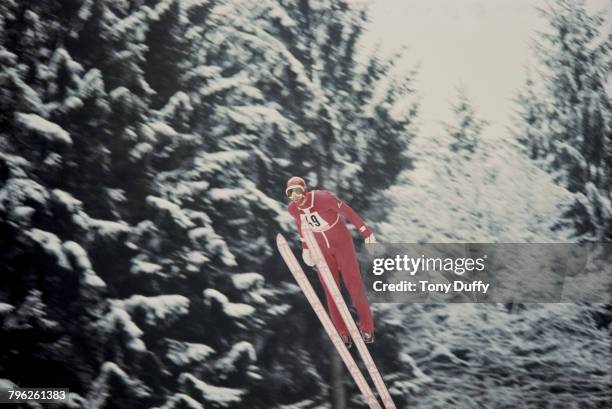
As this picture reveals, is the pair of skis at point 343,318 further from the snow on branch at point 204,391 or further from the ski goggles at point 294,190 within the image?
the snow on branch at point 204,391

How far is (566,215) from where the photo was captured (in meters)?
3.59

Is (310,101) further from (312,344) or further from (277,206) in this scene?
(312,344)

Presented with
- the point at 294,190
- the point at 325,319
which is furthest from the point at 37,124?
the point at 325,319

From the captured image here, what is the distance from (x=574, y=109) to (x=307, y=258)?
152 centimetres

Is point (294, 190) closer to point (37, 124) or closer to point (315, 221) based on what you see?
point (315, 221)

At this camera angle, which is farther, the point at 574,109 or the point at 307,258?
the point at 574,109

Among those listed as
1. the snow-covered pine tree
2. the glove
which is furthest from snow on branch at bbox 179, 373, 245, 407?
the snow-covered pine tree

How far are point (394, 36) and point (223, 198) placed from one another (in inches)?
45.6

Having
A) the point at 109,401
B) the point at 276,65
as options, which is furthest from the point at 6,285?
the point at 276,65

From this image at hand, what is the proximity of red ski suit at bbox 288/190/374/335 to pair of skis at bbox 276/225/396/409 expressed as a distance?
24 mm

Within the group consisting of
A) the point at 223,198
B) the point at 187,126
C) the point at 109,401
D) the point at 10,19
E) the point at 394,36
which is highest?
the point at 394,36

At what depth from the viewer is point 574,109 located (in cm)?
364

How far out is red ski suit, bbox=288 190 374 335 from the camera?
351 cm

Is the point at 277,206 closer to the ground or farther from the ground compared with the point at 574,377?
farther from the ground
